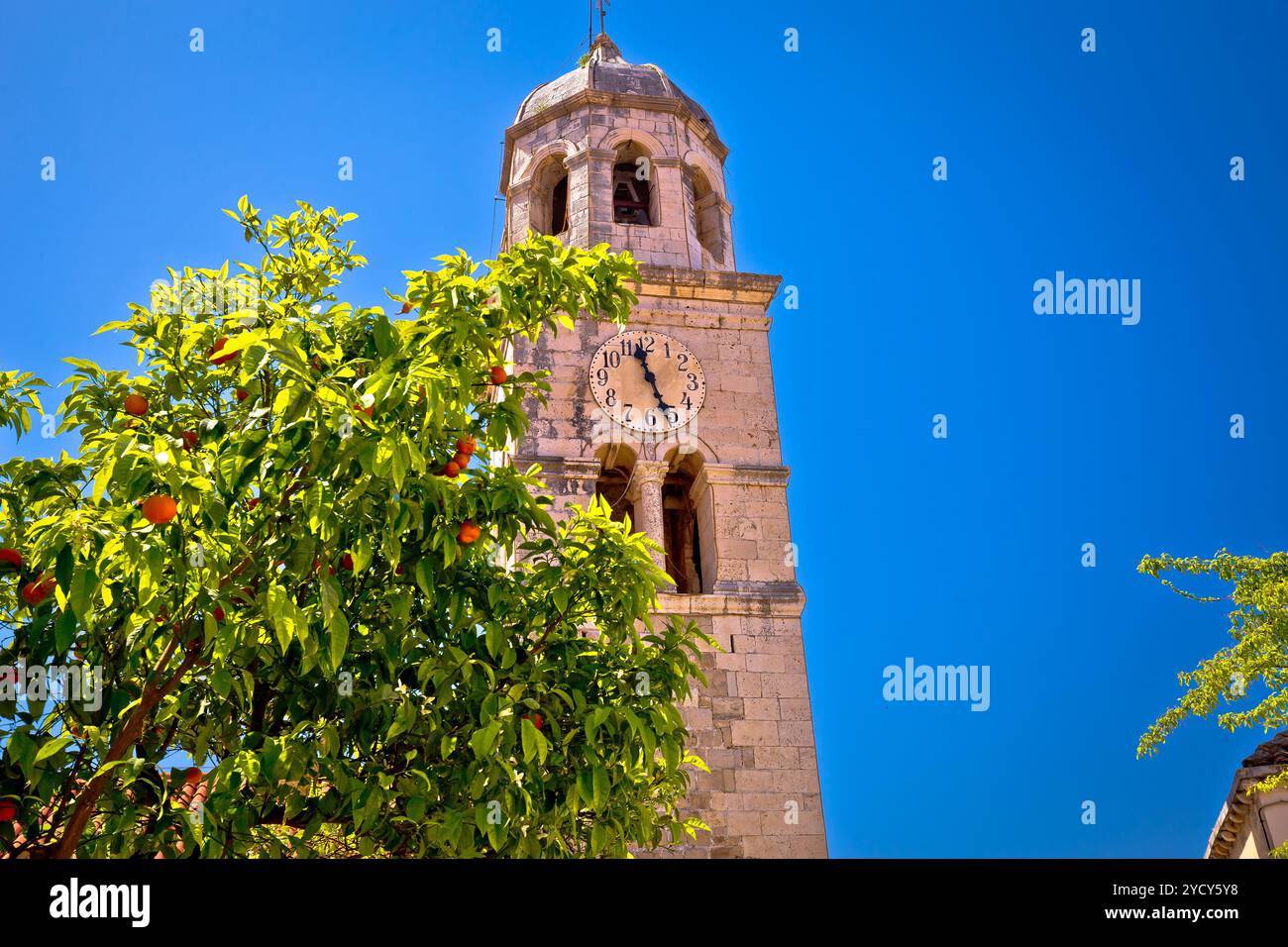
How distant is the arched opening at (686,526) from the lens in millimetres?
17344

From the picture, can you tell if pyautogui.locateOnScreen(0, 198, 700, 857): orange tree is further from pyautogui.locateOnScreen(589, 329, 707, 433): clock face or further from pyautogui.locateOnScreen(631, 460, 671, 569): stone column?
pyautogui.locateOnScreen(589, 329, 707, 433): clock face

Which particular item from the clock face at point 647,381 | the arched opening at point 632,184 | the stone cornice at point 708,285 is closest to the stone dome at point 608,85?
the arched opening at point 632,184

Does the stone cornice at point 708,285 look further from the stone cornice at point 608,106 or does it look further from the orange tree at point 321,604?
the orange tree at point 321,604

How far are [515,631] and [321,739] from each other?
52.4 inches

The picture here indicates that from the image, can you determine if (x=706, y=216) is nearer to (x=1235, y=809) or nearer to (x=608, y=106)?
(x=608, y=106)

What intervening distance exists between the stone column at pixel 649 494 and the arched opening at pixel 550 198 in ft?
19.0

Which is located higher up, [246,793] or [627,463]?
[627,463]

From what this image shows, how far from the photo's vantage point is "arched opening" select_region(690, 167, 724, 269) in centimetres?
2066

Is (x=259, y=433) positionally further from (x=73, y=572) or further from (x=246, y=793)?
(x=246, y=793)

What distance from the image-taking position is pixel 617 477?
1792 centimetres
